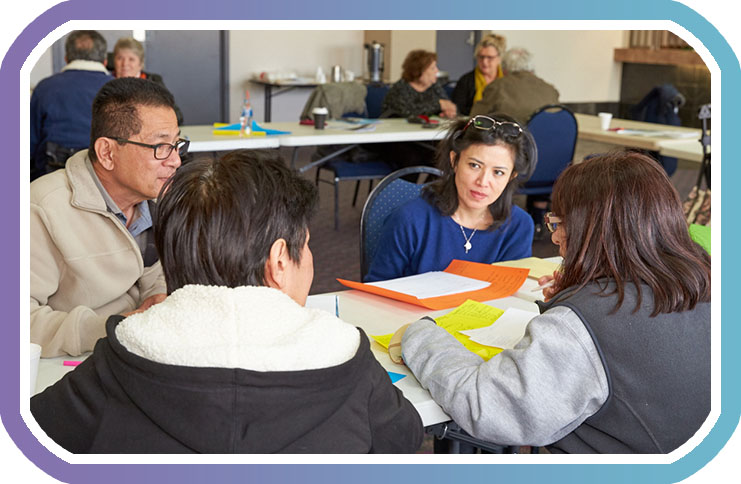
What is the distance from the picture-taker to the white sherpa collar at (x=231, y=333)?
0.98 meters

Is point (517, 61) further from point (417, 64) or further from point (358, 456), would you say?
point (358, 456)

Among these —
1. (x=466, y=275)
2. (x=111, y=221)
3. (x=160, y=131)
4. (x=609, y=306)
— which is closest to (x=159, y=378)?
(x=609, y=306)

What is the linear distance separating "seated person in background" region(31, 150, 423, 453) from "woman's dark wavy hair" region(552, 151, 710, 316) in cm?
44

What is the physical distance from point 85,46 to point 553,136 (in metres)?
2.63

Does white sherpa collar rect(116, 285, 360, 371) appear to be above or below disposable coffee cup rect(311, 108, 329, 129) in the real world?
below

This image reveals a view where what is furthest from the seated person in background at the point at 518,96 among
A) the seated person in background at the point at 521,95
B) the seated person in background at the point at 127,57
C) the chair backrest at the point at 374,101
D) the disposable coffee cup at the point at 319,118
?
the seated person in background at the point at 127,57

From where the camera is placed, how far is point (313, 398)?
1020 mm

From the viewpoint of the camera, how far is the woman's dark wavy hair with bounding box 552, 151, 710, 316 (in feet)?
4.22

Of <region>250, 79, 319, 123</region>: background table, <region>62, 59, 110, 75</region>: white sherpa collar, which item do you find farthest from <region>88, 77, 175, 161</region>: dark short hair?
<region>250, 79, 319, 123</region>: background table

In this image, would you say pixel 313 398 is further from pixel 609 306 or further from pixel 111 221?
pixel 111 221

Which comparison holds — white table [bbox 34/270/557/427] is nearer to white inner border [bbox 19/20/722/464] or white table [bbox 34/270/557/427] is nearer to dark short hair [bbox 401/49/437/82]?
white inner border [bbox 19/20/722/464]

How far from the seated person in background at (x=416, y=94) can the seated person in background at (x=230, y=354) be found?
468 centimetres

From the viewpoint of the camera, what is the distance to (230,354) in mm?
969

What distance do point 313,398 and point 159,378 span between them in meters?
0.20
